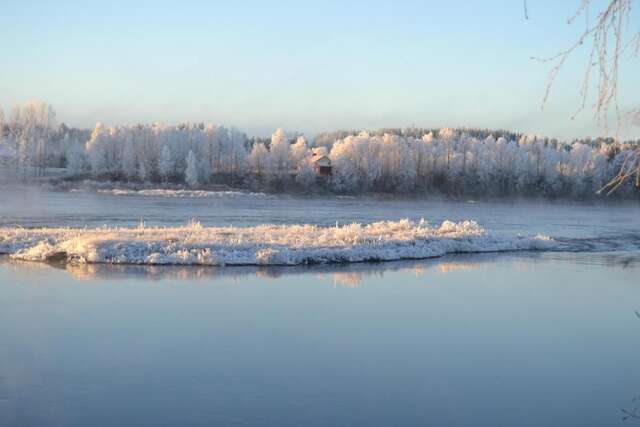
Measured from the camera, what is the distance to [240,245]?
74.1 feet

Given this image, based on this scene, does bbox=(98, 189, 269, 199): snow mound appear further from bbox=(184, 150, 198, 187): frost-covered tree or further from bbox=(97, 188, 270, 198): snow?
bbox=(184, 150, 198, 187): frost-covered tree

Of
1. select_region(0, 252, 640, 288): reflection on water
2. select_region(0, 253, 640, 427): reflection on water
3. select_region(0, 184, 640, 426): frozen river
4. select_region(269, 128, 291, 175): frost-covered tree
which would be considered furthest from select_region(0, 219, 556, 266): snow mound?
select_region(269, 128, 291, 175): frost-covered tree

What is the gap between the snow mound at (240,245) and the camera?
21125mm

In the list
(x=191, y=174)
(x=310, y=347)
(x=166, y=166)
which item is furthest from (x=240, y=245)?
(x=166, y=166)

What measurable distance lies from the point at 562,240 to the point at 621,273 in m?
11.8

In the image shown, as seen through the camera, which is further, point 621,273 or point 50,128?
point 50,128

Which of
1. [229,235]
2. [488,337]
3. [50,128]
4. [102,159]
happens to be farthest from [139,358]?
[50,128]

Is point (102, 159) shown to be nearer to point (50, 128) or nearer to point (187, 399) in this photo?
point (50, 128)

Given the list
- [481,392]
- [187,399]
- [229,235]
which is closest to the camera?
[187,399]

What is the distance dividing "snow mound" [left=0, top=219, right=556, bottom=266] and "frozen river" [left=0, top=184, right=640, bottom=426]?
1.27 meters

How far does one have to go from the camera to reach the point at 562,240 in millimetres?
32969

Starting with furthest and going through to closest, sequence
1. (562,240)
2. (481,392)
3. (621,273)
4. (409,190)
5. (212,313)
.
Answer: (409,190) < (562,240) < (621,273) < (212,313) < (481,392)

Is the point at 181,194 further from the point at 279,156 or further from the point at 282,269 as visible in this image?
the point at 282,269

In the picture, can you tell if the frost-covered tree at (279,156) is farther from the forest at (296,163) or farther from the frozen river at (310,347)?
the frozen river at (310,347)
